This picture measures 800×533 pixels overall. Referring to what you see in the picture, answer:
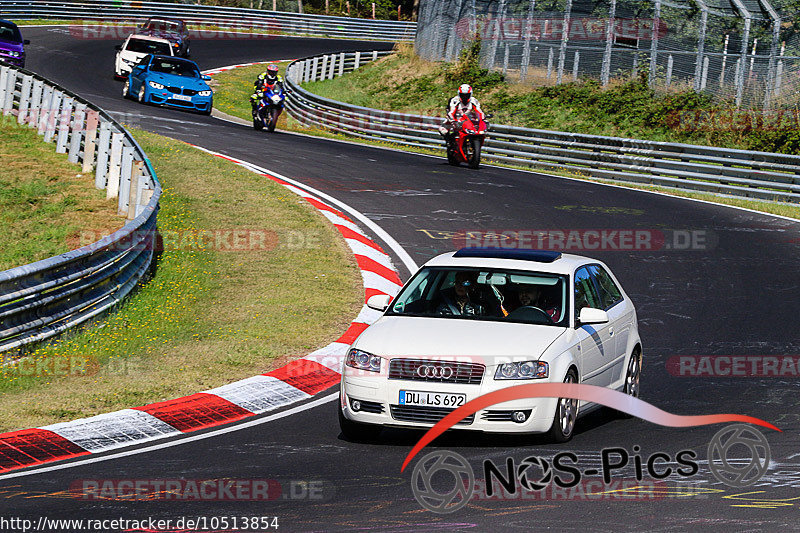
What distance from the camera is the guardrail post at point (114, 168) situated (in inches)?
733

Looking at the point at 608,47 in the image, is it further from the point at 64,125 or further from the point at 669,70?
the point at 64,125

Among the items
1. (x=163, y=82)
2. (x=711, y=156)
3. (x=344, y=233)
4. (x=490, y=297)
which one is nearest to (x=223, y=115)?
(x=163, y=82)

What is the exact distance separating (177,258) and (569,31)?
21643 millimetres

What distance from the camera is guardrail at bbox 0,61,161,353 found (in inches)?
431

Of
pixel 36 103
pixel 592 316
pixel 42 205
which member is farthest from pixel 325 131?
pixel 592 316

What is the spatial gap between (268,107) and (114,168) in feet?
41.1

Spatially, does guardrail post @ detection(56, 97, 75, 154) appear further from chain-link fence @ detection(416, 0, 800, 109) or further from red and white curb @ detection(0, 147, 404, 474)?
chain-link fence @ detection(416, 0, 800, 109)

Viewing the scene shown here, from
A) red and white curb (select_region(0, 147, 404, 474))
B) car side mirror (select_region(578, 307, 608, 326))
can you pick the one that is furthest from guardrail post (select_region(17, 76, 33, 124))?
car side mirror (select_region(578, 307, 608, 326))

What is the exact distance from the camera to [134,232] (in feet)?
44.9

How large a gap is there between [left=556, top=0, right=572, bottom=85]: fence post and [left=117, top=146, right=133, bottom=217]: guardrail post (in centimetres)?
2014

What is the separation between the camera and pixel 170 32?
49312 millimetres

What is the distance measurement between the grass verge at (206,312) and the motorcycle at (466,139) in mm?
5689

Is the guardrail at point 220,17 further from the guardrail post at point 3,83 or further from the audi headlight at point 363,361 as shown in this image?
the audi headlight at point 363,361

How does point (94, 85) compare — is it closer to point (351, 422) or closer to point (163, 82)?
point (163, 82)
